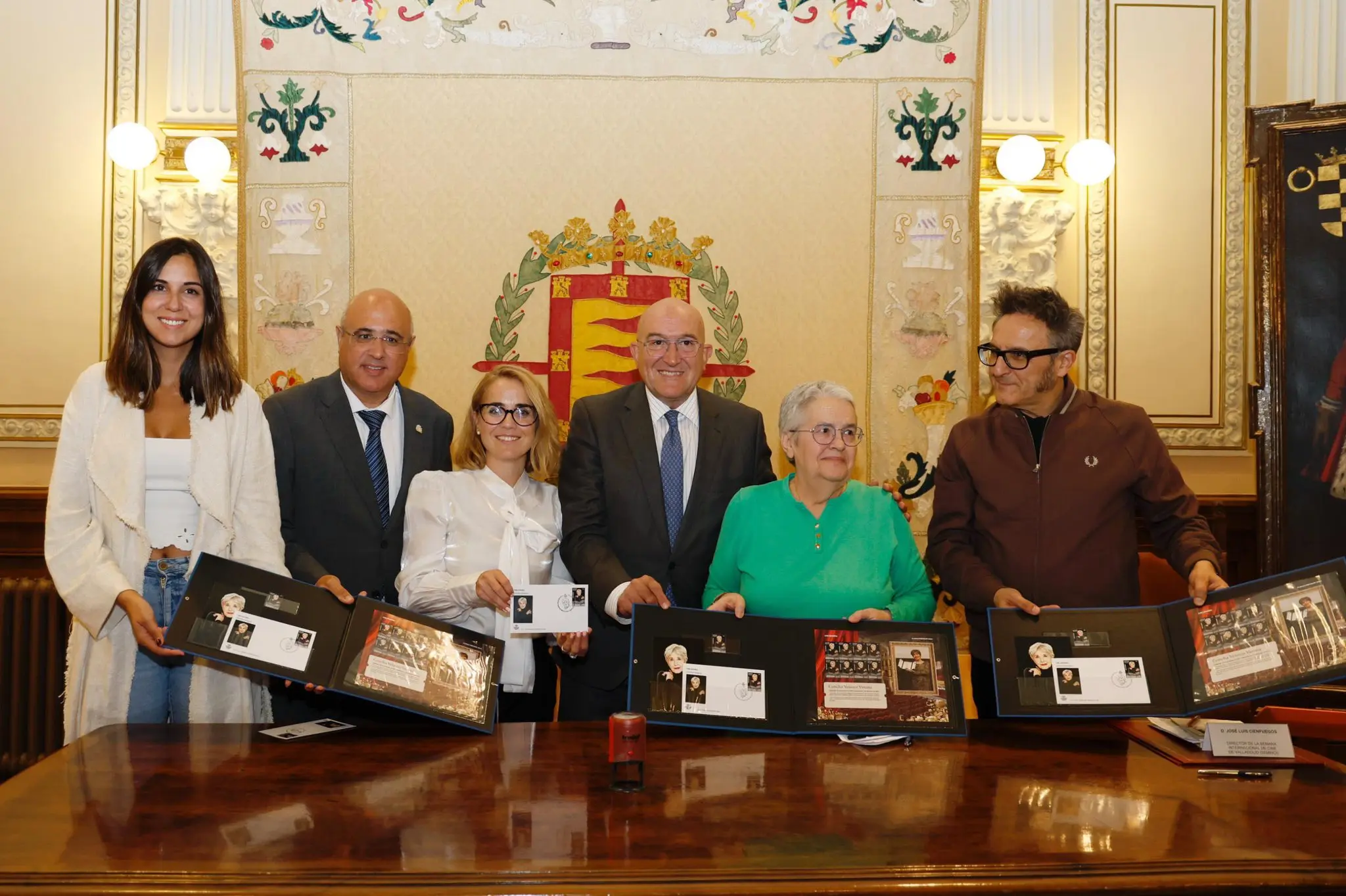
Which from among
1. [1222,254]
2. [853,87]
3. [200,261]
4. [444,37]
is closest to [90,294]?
[444,37]

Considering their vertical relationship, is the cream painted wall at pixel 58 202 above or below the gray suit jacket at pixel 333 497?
above

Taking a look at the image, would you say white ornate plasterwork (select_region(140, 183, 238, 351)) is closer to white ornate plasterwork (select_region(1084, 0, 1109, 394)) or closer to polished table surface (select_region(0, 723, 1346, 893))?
polished table surface (select_region(0, 723, 1346, 893))

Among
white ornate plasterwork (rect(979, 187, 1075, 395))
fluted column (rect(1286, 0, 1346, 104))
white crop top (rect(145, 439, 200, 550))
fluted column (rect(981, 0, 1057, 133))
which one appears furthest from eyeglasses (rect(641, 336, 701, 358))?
fluted column (rect(1286, 0, 1346, 104))

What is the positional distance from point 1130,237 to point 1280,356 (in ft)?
3.90

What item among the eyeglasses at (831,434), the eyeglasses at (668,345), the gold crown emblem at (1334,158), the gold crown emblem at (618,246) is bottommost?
the eyeglasses at (831,434)

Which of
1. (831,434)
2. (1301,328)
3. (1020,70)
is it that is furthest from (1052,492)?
(1020,70)

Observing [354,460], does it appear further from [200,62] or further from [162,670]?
[200,62]

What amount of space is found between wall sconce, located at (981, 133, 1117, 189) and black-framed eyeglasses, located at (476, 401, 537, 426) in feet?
10.6

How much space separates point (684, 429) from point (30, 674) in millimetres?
3371

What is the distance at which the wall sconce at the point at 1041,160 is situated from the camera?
527 cm

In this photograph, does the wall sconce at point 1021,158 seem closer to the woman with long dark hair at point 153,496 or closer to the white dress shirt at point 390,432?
the white dress shirt at point 390,432

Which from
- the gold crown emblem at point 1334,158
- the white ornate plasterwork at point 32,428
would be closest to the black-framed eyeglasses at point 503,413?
the white ornate plasterwork at point 32,428

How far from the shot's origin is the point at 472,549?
3.08 m

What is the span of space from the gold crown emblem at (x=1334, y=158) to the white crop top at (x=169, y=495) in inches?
175
